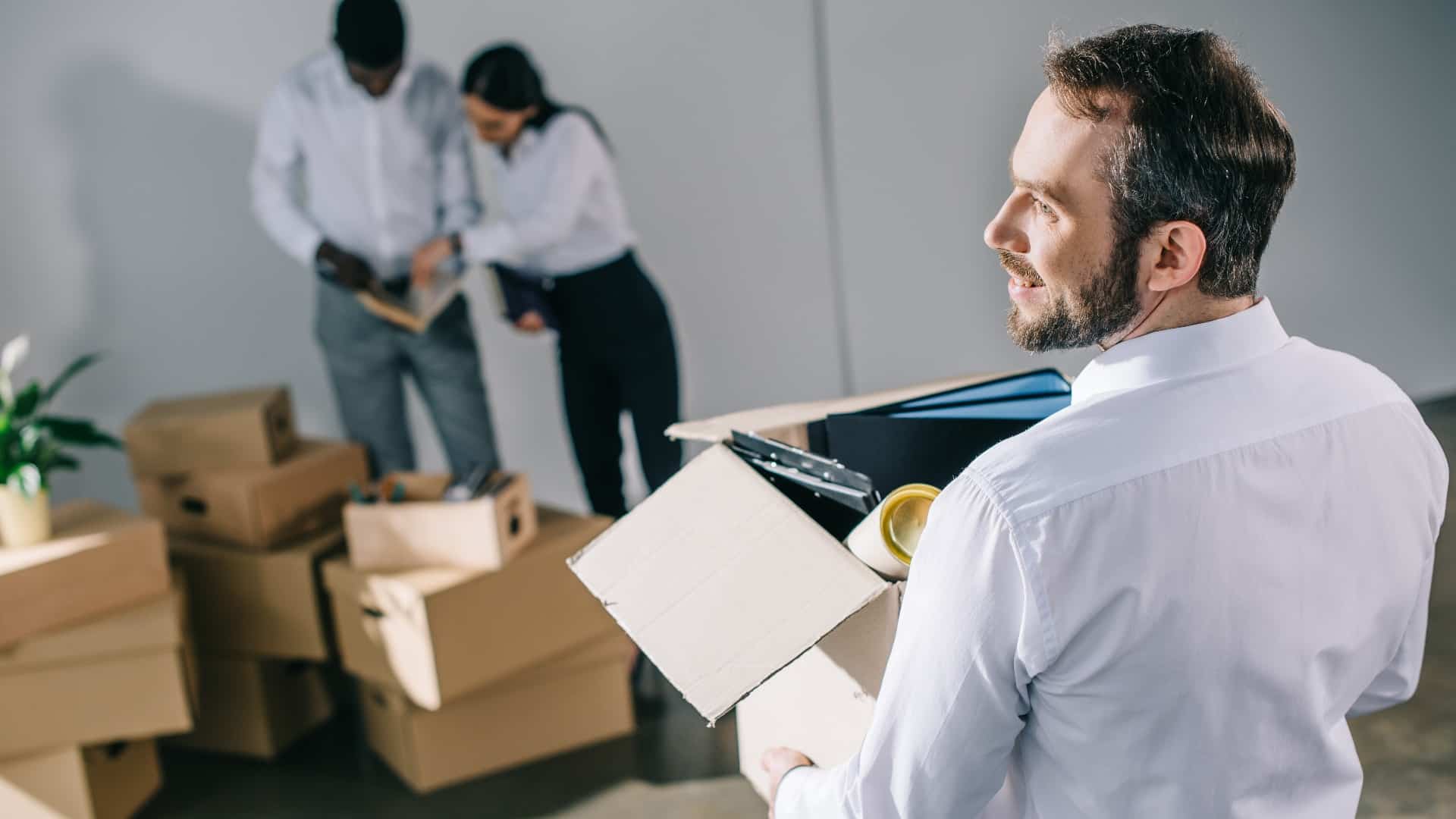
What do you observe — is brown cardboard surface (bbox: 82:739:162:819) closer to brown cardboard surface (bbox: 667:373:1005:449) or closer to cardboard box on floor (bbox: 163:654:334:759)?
cardboard box on floor (bbox: 163:654:334:759)

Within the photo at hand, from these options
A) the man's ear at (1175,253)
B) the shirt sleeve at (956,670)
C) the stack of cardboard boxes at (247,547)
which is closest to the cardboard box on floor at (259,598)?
the stack of cardboard boxes at (247,547)

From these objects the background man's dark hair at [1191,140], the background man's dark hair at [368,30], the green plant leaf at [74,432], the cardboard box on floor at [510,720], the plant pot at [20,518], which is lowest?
the cardboard box on floor at [510,720]

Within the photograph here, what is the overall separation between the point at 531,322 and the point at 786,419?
1433 millimetres

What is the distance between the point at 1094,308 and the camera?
2.82 ft

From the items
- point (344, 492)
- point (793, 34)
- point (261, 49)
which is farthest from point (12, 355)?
point (793, 34)

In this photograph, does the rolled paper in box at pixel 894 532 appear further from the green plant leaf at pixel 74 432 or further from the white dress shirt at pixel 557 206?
the green plant leaf at pixel 74 432

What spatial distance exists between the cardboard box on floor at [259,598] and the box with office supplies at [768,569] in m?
1.35

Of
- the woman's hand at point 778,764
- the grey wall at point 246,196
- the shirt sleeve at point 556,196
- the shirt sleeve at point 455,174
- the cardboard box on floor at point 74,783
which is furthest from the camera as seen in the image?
the grey wall at point 246,196

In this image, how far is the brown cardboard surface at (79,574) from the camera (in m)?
2.04

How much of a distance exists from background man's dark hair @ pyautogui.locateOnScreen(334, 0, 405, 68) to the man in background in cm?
8

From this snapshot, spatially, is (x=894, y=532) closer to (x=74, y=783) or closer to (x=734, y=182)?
(x=74, y=783)

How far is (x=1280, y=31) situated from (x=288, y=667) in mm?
3581

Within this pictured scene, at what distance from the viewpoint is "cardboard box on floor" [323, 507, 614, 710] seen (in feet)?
6.93

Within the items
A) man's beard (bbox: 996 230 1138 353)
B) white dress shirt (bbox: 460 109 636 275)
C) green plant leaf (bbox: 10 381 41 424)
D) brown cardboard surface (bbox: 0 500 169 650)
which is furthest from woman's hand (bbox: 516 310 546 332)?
man's beard (bbox: 996 230 1138 353)
